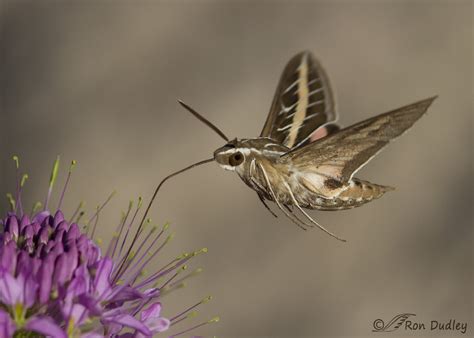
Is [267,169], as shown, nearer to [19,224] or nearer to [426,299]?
[19,224]

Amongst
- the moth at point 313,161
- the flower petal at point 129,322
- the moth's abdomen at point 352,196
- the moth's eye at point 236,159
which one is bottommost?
the flower petal at point 129,322

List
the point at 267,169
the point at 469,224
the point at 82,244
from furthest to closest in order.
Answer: the point at 469,224 < the point at 267,169 < the point at 82,244

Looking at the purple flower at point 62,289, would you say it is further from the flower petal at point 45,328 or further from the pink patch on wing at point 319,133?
the pink patch on wing at point 319,133

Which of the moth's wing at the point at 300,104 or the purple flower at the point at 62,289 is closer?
the purple flower at the point at 62,289

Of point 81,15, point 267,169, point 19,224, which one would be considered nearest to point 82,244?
point 19,224

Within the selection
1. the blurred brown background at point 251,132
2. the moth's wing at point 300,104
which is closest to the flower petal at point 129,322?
the moth's wing at point 300,104

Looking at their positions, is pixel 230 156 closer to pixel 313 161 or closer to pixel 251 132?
pixel 313 161

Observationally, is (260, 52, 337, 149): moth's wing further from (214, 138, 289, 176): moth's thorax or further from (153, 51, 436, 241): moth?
(214, 138, 289, 176): moth's thorax
